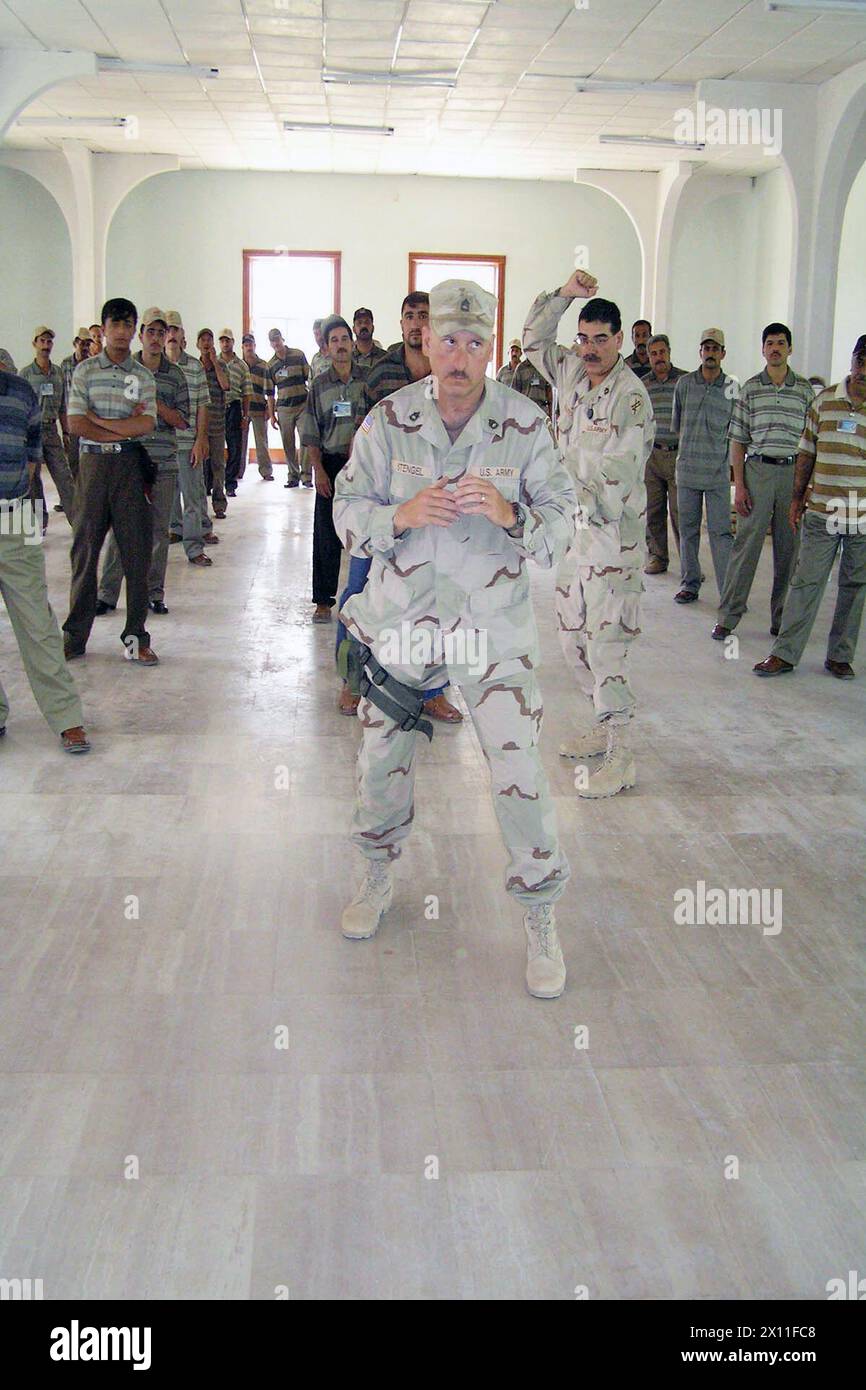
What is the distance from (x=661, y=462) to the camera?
8.57m

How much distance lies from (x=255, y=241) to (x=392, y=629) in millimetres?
14962

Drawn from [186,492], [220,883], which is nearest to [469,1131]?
[220,883]

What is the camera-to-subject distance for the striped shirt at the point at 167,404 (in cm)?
698

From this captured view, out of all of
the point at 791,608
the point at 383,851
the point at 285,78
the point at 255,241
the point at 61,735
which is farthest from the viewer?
the point at 255,241

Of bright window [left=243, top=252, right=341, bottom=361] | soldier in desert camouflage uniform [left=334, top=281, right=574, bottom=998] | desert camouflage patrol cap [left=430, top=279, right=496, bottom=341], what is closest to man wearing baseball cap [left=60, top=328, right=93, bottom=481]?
bright window [left=243, top=252, right=341, bottom=361]

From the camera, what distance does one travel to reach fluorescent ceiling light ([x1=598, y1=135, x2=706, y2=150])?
506 inches

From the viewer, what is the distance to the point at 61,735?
186 inches

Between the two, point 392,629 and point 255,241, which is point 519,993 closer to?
point 392,629

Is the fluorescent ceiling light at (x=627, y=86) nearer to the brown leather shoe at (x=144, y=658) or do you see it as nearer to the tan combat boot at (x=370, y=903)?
the brown leather shoe at (x=144, y=658)

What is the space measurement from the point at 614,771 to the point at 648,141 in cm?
1044

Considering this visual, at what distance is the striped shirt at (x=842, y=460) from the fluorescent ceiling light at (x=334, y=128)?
338 inches

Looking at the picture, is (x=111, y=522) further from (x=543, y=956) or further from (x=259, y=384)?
(x=259, y=384)

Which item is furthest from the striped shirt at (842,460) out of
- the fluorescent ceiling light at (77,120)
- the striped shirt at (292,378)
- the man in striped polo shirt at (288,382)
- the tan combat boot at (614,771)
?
the fluorescent ceiling light at (77,120)

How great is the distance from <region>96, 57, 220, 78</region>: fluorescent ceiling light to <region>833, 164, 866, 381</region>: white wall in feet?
20.0
